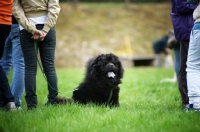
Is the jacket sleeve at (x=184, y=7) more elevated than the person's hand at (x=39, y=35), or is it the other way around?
the jacket sleeve at (x=184, y=7)

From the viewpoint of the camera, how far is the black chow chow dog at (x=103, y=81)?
18.9ft

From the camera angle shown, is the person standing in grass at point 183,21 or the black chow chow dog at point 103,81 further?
the black chow chow dog at point 103,81

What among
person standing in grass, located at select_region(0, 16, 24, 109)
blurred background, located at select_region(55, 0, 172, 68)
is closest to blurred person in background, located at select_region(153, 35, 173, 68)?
blurred background, located at select_region(55, 0, 172, 68)

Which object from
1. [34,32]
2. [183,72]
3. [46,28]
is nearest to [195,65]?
[183,72]

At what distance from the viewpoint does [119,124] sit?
173 inches

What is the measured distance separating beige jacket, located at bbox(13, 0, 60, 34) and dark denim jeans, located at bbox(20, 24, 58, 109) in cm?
17

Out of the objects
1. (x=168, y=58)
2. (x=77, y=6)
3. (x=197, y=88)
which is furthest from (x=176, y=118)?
(x=77, y=6)

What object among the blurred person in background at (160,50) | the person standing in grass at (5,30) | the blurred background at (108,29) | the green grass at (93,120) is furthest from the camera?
the blurred background at (108,29)

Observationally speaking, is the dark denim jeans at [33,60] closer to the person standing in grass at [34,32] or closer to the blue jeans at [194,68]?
the person standing in grass at [34,32]

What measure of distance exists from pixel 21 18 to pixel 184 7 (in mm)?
2522

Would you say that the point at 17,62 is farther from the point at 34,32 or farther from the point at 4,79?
the point at 34,32

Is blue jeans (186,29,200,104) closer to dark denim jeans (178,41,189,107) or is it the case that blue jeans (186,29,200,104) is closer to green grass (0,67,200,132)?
green grass (0,67,200,132)

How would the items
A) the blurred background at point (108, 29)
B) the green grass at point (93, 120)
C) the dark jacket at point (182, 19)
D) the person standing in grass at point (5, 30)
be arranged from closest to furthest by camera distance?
the green grass at point (93, 120), the person standing in grass at point (5, 30), the dark jacket at point (182, 19), the blurred background at point (108, 29)

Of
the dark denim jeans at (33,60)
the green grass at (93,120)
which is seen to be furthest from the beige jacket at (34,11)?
the green grass at (93,120)
